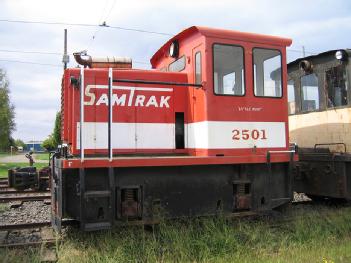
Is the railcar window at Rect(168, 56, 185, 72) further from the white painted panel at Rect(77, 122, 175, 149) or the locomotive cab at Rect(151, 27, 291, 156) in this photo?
the white painted panel at Rect(77, 122, 175, 149)

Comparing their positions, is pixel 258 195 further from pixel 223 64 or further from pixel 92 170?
pixel 92 170

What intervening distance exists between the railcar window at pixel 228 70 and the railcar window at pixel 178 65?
2.67 ft

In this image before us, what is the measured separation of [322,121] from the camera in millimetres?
8633

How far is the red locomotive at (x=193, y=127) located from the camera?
233 inches

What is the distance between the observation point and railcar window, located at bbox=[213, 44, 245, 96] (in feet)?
21.3

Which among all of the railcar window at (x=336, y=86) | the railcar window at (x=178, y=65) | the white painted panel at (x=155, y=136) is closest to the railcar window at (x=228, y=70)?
the railcar window at (x=178, y=65)

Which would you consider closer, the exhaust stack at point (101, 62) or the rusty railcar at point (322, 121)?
the exhaust stack at point (101, 62)

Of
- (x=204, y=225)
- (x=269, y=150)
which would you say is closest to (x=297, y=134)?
(x=269, y=150)

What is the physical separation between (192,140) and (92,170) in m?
1.86

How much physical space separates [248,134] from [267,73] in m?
1.05

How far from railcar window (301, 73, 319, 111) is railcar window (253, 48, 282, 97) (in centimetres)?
233

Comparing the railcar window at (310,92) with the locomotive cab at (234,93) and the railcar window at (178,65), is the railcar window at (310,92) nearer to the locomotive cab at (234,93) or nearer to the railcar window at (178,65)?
the locomotive cab at (234,93)

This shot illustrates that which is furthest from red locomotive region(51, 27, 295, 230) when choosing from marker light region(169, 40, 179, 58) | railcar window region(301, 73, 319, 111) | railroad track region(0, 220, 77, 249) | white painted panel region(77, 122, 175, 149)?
railcar window region(301, 73, 319, 111)

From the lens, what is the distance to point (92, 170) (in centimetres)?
557
